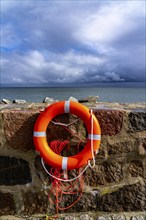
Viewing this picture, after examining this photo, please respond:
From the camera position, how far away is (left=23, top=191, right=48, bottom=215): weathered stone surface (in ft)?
6.54

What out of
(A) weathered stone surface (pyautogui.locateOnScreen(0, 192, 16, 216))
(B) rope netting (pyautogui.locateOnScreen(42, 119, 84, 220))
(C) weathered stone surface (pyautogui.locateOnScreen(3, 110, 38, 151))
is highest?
(C) weathered stone surface (pyautogui.locateOnScreen(3, 110, 38, 151))

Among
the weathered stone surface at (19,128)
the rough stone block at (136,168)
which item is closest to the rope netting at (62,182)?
the weathered stone surface at (19,128)

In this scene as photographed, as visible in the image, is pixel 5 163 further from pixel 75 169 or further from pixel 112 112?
pixel 112 112

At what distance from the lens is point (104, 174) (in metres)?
1.96

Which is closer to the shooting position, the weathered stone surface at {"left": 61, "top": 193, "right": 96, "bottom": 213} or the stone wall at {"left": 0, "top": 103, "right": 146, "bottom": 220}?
the stone wall at {"left": 0, "top": 103, "right": 146, "bottom": 220}

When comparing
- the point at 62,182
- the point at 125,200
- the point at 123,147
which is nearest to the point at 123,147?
the point at 123,147

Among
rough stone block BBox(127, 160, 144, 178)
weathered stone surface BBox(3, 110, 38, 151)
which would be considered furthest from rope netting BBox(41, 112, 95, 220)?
rough stone block BBox(127, 160, 144, 178)

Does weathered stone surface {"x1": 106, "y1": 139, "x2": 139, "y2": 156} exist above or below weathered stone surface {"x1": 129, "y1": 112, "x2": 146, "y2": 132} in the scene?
below

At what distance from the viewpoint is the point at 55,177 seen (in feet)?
6.30

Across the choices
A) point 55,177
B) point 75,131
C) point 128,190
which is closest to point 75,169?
point 55,177

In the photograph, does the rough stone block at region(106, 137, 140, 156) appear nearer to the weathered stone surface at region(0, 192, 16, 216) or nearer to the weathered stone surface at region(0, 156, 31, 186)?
the weathered stone surface at region(0, 156, 31, 186)

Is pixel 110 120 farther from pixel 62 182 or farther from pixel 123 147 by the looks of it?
pixel 62 182

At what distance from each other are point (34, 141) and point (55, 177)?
0.33m

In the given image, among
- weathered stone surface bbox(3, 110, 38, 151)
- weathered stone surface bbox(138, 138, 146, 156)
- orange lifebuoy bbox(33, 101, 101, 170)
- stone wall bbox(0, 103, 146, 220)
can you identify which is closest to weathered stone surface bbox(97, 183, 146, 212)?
stone wall bbox(0, 103, 146, 220)
